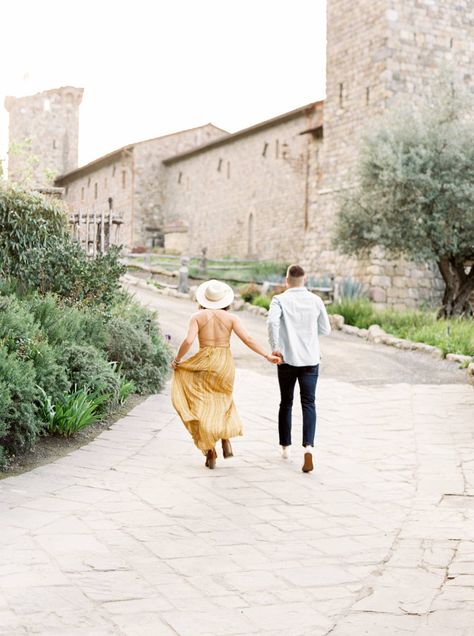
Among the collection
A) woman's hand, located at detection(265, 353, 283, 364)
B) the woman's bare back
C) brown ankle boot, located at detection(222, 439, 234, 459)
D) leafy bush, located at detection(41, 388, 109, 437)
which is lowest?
brown ankle boot, located at detection(222, 439, 234, 459)

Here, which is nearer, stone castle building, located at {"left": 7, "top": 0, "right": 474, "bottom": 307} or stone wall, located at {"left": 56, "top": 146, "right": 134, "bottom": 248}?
stone castle building, located at {"left": 7, "top": 0, "right": 474, "bottom": 307}

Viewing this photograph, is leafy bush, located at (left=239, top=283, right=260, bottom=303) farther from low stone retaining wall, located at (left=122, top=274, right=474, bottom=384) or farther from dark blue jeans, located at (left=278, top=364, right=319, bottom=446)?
dark blue jeans, located at (left=278, top=364, right=319, bottom=446)

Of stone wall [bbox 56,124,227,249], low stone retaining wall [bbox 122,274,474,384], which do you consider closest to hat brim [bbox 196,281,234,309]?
low stone retaining wall [bbox 122,274,474,384]

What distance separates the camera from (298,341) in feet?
23.4

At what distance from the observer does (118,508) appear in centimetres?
566

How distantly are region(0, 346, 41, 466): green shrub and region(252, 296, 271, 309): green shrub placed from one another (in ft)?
47.7

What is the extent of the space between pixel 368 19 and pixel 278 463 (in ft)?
63.3

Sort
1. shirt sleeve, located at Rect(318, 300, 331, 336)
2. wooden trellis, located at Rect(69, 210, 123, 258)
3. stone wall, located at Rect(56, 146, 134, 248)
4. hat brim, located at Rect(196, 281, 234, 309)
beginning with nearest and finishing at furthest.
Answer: hat brim, located at Rect(196, 281, 234, 309) → shirt sleeve, located at Rect(318, 300, 331, 336) → wooden trellis, located at Rect(69, 210, 123, 258) → stone wall, located at Rect(56, 146, 134, 248)

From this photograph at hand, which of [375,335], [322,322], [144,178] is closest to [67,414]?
[322,322]

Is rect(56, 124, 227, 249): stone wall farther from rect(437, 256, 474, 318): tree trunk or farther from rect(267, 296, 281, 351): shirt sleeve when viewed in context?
rect(267, 296, 281, 351): shirt sleeve

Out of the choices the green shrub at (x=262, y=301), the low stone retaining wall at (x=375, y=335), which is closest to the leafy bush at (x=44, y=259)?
the low stone retaining wall at (x=375, y=335)

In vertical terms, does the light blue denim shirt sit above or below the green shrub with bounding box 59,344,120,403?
above

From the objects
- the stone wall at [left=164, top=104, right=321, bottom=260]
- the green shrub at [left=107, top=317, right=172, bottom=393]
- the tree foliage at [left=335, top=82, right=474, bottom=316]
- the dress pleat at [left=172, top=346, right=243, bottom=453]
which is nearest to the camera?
the dress pleat at [left=172, top=346, right=243, bottom=453]

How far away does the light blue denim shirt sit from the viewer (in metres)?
7.09
